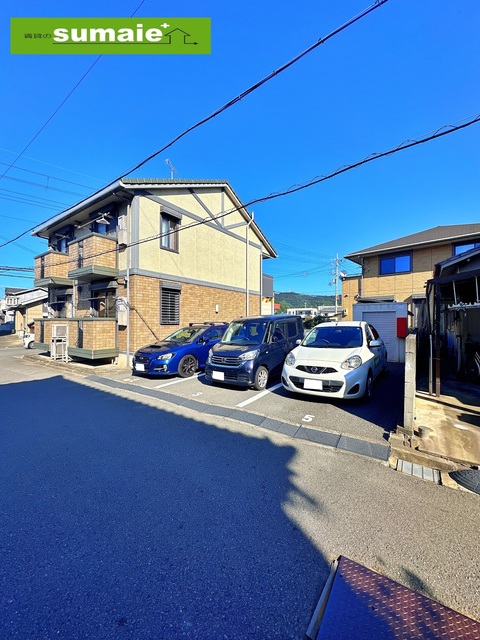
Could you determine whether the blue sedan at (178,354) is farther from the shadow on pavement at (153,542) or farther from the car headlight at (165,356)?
the shadow on pavement at (153,542)

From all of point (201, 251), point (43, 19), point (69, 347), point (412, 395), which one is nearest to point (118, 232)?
point (201, 251)

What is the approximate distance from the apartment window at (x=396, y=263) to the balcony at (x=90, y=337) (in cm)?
1427

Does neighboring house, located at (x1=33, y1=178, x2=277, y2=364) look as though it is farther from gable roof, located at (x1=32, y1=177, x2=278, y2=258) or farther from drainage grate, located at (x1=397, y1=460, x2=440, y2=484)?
drainage grate, located at (x1=397, y1=460, x2=440, y2=484)

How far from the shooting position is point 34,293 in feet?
86.6

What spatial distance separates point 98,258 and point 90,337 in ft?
9.37

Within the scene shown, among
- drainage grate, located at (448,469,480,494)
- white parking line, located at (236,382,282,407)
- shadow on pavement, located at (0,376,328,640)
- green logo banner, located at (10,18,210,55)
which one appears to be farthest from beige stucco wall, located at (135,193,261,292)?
drainage grate, located at (448,469,480,494)

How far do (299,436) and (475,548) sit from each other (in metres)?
2.04

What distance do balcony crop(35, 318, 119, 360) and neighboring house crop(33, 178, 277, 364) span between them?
0.03m

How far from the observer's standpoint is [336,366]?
4.86 metres

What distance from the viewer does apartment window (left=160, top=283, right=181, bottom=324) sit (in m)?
10.4

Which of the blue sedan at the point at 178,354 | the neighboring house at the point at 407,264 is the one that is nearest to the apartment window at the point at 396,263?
the neighboring house at the point at 407,264

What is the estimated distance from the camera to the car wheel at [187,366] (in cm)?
767

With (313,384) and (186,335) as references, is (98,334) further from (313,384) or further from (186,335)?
(313,384)

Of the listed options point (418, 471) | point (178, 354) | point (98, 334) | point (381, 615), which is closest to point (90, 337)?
point (98, 334)
